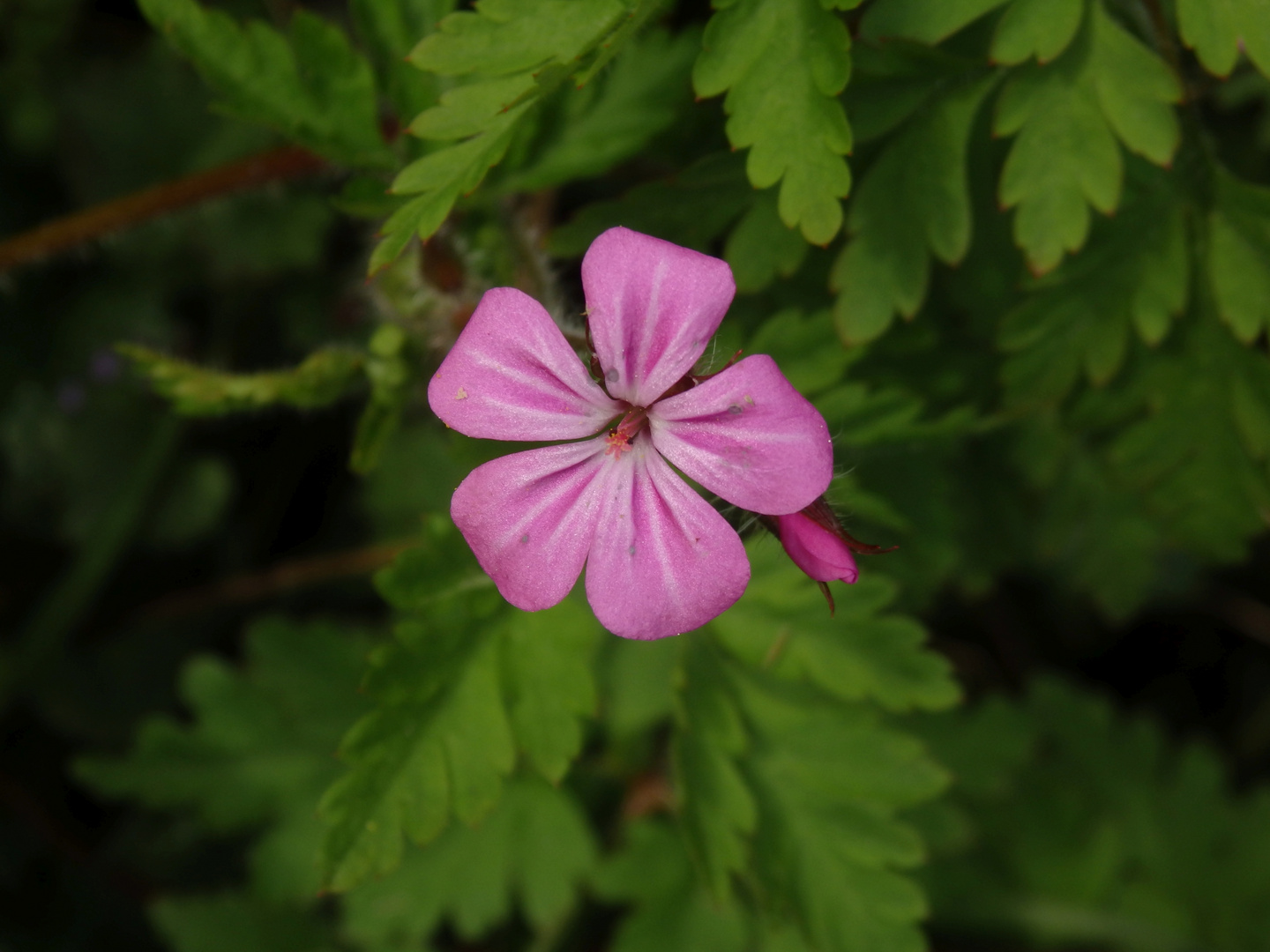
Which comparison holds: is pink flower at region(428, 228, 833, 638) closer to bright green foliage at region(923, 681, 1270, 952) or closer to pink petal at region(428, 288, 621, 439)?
pink petal at region(428, 288, 621, 439)

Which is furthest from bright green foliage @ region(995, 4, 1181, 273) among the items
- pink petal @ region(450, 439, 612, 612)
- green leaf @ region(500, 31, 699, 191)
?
pink petal @ region(450, 439, 612, 612)

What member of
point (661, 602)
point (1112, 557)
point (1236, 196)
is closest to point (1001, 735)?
point (1112, 557)

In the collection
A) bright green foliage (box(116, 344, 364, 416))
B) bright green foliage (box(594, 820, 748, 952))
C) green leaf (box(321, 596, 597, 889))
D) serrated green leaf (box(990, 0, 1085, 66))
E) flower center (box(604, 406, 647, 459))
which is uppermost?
A: bright green foliage (box(116, 344, 364, 416))

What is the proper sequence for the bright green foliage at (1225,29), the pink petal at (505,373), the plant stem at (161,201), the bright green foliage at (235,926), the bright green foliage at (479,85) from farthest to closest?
1. the bright green foliage at (235,926)
2. the plant stem at (161,201)
3. the bright green foliage at (1225,29)
4. the bright green foliage at (479,85)
5. the pink petal at (505,373)

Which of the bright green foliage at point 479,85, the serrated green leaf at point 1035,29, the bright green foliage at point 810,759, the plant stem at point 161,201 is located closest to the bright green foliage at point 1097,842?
the bright green foliage at point 810,759

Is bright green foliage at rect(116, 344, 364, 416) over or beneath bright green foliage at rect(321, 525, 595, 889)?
over

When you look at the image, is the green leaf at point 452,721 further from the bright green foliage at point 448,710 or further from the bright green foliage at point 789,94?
the bright green foliage at point 789,94
